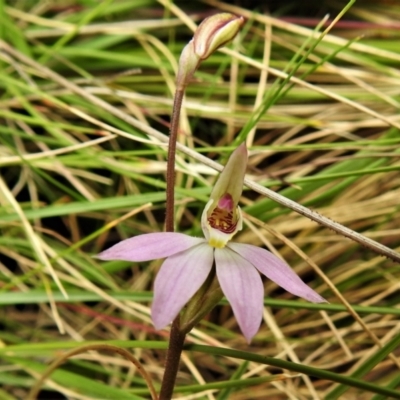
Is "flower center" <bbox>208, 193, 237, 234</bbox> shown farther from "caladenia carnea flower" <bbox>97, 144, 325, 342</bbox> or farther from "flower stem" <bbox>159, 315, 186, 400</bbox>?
"flower stem" <bbox>159, 315, 186, 400</bbox>

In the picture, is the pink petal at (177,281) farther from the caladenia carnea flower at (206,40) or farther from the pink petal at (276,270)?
the caladenia carnea flower at (206,40)

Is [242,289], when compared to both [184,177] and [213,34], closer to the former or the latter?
[213,34]

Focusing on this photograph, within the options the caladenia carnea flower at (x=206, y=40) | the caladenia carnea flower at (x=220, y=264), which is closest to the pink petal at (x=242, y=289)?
the caladenia carnea flower at (x=220, y=264)

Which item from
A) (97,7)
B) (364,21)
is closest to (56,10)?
(97,7)

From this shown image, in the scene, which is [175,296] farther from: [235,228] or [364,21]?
[364,21]

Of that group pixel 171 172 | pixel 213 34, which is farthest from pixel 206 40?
pixel 171 172

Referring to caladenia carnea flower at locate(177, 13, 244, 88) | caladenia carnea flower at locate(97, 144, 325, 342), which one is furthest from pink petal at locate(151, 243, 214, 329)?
caladenia carnea flower at locate(177, 13, 244, 88)
